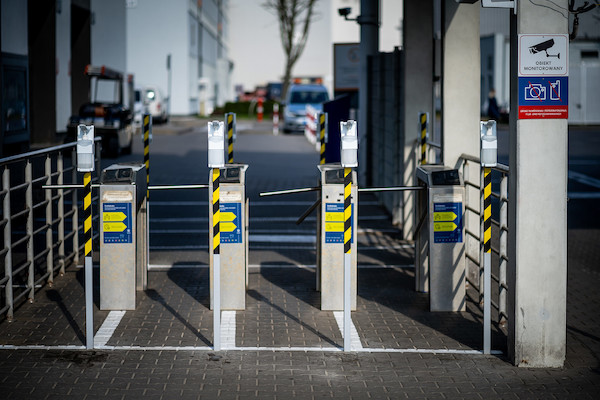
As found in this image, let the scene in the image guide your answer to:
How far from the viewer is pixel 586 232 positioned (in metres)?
14.5

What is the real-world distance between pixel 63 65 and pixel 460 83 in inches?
1088

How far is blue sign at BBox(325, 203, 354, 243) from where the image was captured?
9.13 meters

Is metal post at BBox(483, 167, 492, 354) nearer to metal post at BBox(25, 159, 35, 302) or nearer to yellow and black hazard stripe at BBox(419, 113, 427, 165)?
metal post at BBox(25, 159, 35, 302)

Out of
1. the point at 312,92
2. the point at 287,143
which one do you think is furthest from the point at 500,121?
the point at 287,143

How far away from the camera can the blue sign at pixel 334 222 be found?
9133 millimetres

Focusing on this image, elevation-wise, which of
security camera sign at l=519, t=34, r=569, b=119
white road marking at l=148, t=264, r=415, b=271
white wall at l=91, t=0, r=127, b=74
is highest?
white wall at l=91, t=0, r=127, b=74

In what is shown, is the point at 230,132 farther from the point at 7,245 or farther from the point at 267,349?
the point at 267,349

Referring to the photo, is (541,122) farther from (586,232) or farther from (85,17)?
(85,17)

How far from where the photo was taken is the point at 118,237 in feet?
30.2

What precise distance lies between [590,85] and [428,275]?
→ 38.0 metres

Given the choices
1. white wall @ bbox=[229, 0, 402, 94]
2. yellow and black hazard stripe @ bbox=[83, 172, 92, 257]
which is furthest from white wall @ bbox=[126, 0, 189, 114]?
yellow and black hazard stripe @ bbox=[83, 172, 92, 257]

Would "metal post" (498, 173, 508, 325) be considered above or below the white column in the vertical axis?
below

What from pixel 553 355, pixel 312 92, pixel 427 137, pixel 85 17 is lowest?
pixel 553 355

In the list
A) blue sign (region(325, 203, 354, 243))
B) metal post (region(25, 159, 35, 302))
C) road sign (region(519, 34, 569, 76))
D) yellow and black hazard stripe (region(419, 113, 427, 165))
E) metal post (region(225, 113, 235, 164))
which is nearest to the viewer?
road sign (region(519, 34, 569, 76))
